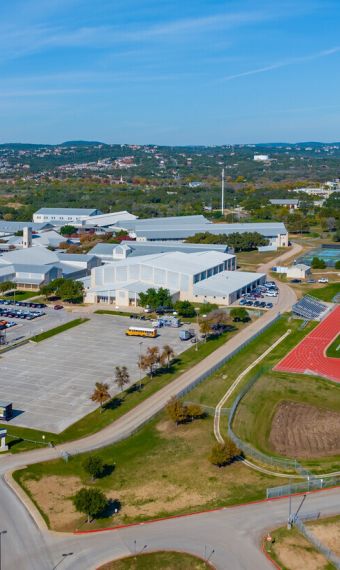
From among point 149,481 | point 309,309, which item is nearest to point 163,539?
point 149,481

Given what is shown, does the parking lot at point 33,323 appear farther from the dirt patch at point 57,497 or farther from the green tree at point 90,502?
the green tree at point 90,502

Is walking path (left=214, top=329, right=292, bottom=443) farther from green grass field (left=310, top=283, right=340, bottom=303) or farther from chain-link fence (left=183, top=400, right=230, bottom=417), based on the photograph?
green grass field (left=310, top=283, right=340, bottom=303)

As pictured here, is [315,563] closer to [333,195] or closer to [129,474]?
[129,474]

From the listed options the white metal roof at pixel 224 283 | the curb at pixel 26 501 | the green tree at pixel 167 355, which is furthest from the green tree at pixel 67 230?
the curb at pixel 26 501

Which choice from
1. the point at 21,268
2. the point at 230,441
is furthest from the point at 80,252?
the point at 230,441

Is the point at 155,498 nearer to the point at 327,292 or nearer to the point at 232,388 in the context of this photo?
the point at 232,388
